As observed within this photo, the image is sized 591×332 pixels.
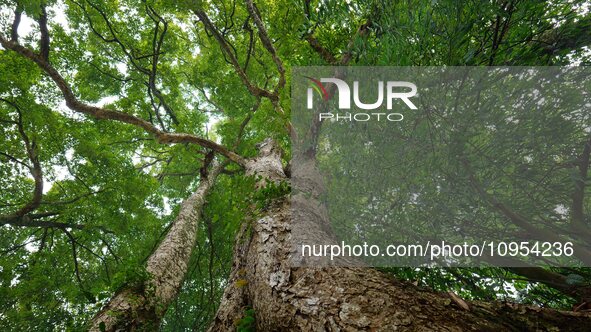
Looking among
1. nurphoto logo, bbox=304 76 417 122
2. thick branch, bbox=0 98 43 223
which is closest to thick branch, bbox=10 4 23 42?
thick branch, bbox=0 98 43 223

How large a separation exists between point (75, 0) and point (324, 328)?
30.4 ft

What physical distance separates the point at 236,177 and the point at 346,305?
10.1 feet

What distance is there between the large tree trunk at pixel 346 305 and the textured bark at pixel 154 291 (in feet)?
4.23

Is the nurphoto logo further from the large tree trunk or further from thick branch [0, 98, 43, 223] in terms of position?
thick branch [0, 98, 43, 223]

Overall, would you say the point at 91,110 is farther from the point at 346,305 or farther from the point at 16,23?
the point at 346,305

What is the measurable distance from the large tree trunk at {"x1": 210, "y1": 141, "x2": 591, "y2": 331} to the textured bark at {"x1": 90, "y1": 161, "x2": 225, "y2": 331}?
1290mm

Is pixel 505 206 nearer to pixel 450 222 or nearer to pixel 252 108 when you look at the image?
pixel 450 222

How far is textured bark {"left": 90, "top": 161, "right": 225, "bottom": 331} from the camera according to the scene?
9.82 ft

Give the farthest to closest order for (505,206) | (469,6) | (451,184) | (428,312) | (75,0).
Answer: (75,0) < (451,184) < (505,206) < (469,6) < (428,312)

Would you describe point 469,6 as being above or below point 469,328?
above

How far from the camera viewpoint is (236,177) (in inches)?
171

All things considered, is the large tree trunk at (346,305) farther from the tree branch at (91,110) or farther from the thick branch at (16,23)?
the thick branch at (16,23)

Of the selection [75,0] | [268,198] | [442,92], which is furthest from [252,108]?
[442,92]

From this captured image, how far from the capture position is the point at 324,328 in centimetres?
142
